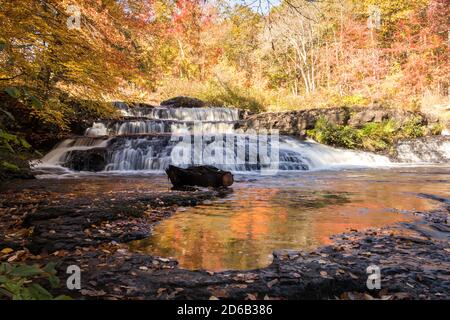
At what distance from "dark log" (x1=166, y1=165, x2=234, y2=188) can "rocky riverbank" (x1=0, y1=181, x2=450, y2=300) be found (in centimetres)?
270

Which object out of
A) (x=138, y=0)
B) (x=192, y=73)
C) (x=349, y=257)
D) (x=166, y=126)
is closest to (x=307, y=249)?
(x=349, y=257)

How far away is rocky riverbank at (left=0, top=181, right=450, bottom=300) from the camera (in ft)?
8.94

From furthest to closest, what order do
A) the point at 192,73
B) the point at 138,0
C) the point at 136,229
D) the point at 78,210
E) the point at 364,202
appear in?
1. the point at 192,73
2. the point at 138,0
3. the point at 364,202
4. the point at 78,210
5. the point at 136,229

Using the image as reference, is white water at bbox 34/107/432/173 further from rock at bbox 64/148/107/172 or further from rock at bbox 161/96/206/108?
rock at bbox 161/96/206/108

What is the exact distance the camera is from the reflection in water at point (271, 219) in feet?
12.2

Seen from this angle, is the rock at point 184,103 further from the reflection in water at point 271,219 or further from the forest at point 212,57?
the reflection in water at point 271,219

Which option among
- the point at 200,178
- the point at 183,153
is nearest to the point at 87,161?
the point at 183,153

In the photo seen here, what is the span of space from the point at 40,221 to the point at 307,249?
315 centimetres

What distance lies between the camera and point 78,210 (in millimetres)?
5059

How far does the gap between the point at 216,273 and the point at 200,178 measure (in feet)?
16.7

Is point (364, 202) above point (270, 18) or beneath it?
beneath

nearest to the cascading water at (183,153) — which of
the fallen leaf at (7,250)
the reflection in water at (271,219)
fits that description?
the reflection in water at (271,219)

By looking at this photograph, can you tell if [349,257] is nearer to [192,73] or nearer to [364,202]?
[364,202]

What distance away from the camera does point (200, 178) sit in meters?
8.09
